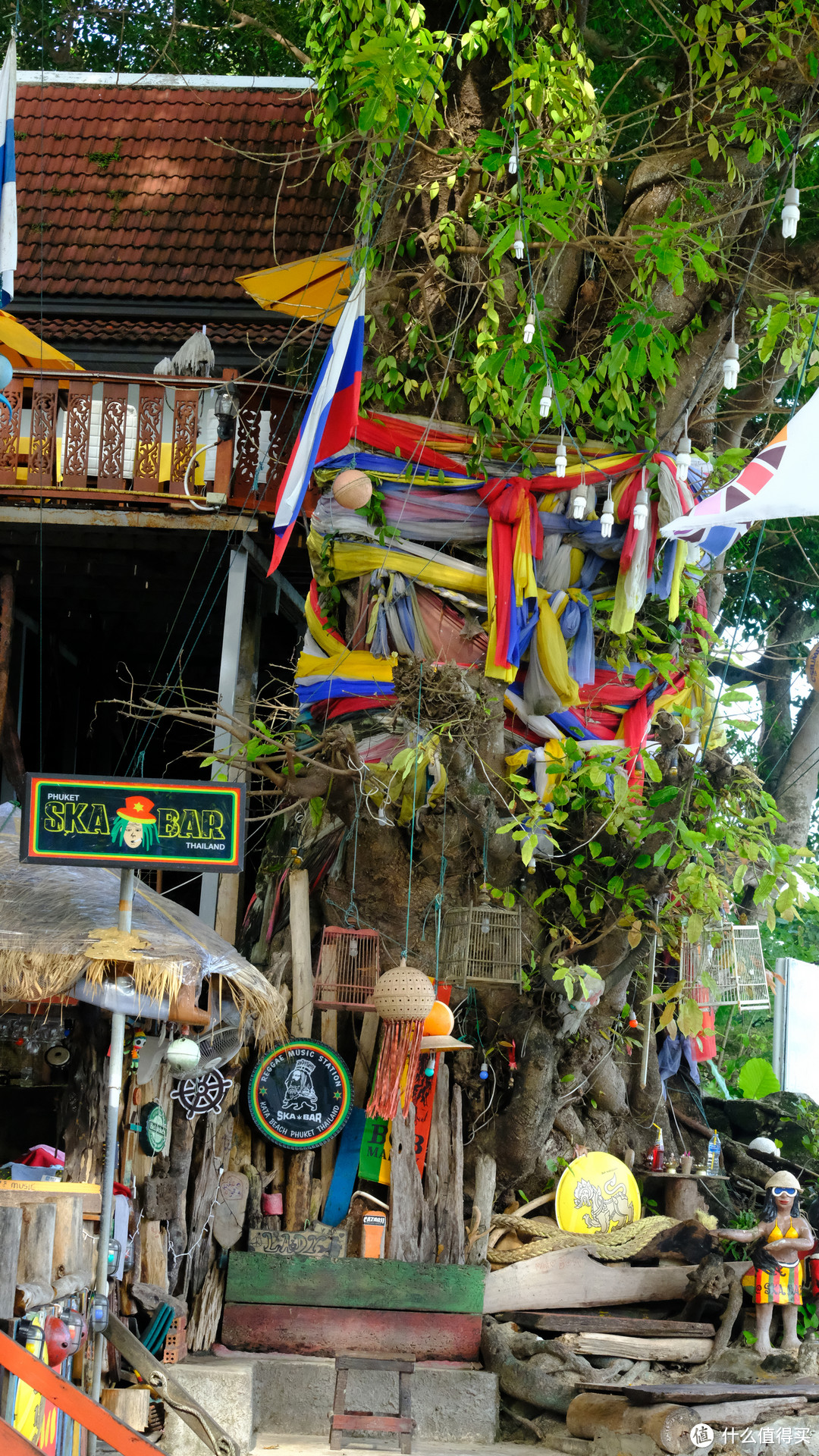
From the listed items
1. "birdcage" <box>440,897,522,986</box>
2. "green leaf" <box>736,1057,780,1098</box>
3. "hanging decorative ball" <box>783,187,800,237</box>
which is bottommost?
"green leaf" <box>736,1057,780,1098</box>

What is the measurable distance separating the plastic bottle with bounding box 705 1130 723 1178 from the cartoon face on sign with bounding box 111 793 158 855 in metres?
6.58

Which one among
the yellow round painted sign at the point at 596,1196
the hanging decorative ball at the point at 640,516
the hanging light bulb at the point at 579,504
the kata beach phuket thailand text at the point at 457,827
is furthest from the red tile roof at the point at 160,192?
the yellow round painted sign at the point at 596,1196

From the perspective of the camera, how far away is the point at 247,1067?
9664mm

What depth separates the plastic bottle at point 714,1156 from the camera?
11.8 m

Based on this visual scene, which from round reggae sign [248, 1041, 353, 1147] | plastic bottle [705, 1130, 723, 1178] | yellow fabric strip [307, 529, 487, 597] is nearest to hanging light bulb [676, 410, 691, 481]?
yellow fabric strip [307, 529, 487, 597]

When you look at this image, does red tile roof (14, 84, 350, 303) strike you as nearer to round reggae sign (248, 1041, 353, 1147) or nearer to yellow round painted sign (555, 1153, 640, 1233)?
round reggae sign (248, 1041, 353, 1147)

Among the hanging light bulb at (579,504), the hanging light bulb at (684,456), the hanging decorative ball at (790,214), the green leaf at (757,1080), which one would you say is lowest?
the green leaf at (757,1080)

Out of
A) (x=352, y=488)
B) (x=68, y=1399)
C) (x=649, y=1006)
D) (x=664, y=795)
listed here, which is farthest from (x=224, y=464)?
(x=68, y=1399)

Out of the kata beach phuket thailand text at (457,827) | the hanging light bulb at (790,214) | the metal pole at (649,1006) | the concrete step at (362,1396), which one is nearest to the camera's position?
the hanging light bulb at (790,214)

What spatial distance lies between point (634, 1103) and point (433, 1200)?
93.6 inches

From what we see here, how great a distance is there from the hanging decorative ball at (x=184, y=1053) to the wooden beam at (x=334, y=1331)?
2.13 meters

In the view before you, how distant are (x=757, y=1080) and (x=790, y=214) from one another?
935 cm

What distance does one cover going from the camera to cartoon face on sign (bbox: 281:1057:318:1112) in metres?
9.59

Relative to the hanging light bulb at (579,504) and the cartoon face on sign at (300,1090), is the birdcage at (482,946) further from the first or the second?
the hanging light bulb at (579,504)
